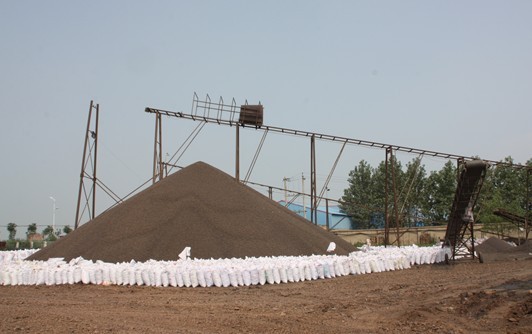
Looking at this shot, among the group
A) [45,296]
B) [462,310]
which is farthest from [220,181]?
[462,310]

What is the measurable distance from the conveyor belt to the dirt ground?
16.6 ft

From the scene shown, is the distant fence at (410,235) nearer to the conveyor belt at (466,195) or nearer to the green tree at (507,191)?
the green tree at (507,191)

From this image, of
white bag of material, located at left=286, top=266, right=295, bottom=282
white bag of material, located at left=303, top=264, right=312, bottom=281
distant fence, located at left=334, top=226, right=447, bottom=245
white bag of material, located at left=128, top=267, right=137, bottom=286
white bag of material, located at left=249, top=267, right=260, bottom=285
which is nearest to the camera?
white bag of material, located at left=128, top=267, right=137, bottom=286

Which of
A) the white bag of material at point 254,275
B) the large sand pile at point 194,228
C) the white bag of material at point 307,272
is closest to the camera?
the white bag of material at point 254,275

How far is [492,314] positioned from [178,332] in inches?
196

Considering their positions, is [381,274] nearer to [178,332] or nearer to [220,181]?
[220,181]

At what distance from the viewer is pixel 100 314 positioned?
9320 millimetres

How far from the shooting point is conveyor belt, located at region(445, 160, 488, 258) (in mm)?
18875

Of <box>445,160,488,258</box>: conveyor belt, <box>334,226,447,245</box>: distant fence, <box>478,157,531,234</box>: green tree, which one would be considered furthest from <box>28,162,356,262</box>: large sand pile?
<box>478,157,531,234</box>: green tree

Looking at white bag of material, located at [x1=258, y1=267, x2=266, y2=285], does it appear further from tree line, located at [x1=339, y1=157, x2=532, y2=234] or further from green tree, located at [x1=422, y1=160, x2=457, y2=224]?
green tree, located at [x1=422, y1=160, x2=457, y2=224]

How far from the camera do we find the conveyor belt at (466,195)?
18875 mm

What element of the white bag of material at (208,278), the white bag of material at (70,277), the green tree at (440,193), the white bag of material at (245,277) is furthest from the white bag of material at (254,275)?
the green tree at (440,193)

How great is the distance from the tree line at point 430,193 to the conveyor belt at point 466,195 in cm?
2007

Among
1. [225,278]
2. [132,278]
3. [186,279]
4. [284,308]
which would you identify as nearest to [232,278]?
[225,278]
